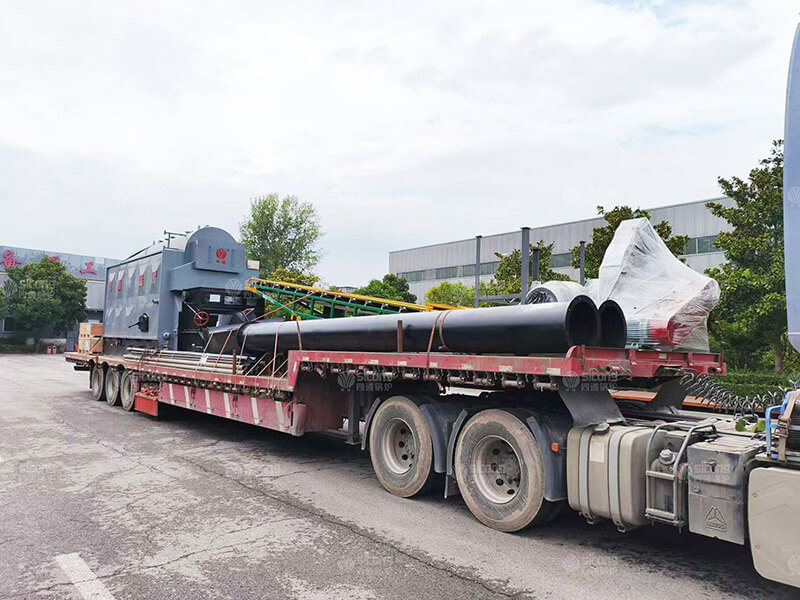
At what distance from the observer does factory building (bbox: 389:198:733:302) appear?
125ft

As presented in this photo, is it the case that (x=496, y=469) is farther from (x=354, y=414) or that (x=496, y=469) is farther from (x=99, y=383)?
(x=99, y=383)

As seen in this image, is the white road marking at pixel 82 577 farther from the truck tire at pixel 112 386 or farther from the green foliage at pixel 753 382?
the green foliage at pixel 753 382

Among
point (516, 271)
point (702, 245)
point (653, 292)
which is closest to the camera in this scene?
point (653, 292)

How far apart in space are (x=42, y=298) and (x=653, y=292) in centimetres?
4880

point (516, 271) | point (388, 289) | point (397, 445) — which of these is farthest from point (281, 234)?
point (397, 445)

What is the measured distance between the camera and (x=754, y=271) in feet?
46.9

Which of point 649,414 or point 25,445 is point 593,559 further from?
point 25,445

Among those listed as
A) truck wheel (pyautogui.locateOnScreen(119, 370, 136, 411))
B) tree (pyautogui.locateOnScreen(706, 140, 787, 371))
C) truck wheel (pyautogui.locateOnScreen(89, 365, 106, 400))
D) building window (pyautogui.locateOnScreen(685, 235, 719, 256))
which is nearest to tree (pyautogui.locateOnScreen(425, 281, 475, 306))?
building window (pyautogui.locateOnScreen(685, 235, 719, 256))

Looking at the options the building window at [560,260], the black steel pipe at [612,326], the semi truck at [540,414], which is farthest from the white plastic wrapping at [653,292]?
the building window at [560,260]

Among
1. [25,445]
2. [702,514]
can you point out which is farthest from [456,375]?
[25,445]

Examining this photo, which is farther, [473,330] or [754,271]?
[754,271]

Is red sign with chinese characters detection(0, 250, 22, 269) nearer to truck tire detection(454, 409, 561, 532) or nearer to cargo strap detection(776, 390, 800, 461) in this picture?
truck tire detection(454, 409, 561, 532)

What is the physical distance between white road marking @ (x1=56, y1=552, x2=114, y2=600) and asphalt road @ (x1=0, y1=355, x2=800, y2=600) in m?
0.02

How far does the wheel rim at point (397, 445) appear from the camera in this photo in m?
6.78
